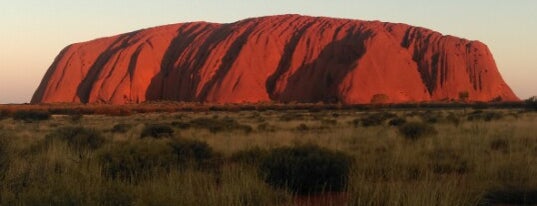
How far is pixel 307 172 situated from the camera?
8.43m

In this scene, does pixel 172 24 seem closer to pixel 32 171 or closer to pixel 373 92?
pixel 373 92

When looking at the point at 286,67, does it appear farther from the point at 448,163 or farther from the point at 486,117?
the point at 448,163

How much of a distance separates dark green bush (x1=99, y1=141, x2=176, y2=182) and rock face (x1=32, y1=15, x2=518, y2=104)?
2823 inches

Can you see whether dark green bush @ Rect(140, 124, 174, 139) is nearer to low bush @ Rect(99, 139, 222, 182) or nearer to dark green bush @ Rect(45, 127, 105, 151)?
dark green bush @ Rect(45, 127, 105, 151)

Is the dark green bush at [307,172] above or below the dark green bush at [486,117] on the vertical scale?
above

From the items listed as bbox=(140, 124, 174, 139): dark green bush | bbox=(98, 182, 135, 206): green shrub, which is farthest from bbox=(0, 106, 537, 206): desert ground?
bbox=(140, 124, 174, 139): dark green bush

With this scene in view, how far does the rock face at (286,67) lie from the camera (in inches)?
3403

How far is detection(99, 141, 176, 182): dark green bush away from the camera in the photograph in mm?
9008

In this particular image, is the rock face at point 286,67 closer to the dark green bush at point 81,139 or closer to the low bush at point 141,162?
the dark green bush at point 81,139

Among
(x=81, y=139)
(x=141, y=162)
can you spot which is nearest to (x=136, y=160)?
(x=141, y=162)

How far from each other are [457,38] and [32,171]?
9827cm

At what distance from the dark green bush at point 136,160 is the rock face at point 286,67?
71712mm

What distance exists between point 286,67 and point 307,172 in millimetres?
82564

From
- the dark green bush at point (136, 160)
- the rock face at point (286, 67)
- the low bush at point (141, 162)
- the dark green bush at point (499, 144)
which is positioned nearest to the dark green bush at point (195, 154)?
the low bush at point (141, 162)
